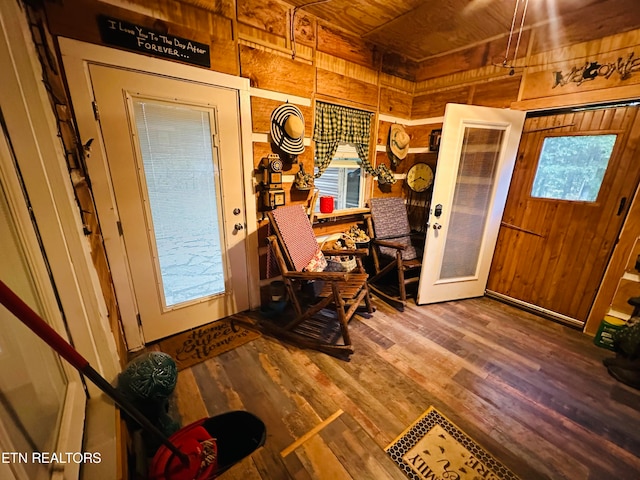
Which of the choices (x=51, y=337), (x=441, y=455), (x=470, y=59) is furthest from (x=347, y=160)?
(x=51, y=337)

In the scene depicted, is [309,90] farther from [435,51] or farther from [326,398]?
[326,398]

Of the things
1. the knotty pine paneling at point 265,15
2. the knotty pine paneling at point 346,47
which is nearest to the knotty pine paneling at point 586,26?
the knotty pine paneling at point 346,47

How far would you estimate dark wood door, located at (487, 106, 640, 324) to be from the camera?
6.46 ft

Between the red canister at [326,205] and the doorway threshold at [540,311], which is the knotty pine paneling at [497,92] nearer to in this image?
the red canister at [326,205]

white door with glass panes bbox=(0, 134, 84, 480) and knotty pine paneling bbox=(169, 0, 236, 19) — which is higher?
knotty pine paneling bbox=(169, 0, 236, 19)

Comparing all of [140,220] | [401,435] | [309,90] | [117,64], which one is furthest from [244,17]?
[401,435]

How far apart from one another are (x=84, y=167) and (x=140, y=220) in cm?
42

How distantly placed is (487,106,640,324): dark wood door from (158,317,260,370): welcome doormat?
Answer: 2712 millimetres

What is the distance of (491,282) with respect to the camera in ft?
9.20

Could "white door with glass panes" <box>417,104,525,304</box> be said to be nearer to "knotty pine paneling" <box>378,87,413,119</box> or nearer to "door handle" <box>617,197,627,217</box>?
"door handle" <box>617,197,627,217</box>

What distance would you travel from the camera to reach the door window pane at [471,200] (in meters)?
2.38

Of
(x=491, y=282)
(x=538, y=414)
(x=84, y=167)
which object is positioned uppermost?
(x=84, y=167)

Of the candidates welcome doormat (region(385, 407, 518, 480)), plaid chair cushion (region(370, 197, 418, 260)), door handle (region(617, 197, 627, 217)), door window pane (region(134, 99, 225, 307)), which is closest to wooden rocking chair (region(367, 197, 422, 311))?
plaid chair cushion (region(370, 197, 418, 260))

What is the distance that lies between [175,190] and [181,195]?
2.0 inches
